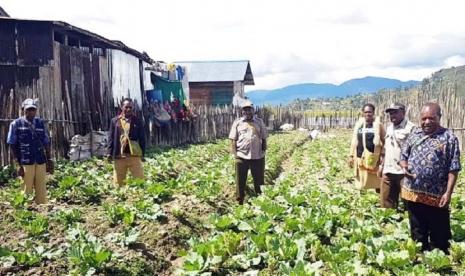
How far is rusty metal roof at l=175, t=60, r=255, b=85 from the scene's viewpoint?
38.5 meters

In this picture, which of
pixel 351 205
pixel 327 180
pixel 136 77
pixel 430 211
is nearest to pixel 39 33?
pixel 136 77

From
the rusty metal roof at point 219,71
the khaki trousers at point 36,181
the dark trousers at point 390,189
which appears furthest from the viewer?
the rusty metal roof at point 219,71

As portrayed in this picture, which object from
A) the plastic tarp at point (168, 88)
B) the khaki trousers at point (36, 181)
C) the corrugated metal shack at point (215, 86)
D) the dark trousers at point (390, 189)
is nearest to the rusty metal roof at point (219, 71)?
the corrugated metal shack at point (215, 86)

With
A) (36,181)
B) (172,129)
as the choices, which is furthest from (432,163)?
(172,129)

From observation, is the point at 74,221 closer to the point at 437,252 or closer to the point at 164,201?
the point at 164,201

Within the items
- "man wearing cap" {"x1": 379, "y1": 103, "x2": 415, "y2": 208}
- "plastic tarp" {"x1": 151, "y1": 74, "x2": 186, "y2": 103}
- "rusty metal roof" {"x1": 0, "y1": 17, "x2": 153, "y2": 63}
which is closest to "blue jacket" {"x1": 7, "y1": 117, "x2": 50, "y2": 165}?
"man wearing cap" {"x1": 379, "y1": 103, "x2": 415, "y2": 208}

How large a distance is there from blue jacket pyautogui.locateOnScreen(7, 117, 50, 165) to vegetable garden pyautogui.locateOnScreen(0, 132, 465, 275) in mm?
639

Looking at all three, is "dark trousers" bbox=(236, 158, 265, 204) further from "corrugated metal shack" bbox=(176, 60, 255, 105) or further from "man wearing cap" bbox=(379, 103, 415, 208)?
"corrugated metal shack" bbox=(176, 60, 255, 105)

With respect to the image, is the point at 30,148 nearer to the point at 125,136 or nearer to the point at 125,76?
the point at 125,136

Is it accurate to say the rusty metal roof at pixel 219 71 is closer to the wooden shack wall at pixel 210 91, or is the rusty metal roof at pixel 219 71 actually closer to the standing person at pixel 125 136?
the wooden shack wall at pixel 210 91

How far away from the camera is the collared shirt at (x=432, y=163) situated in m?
5.21

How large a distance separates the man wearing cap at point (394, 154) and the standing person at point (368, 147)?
32.1 inches

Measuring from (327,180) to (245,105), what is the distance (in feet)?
14.5

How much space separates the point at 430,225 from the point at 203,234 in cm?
321
